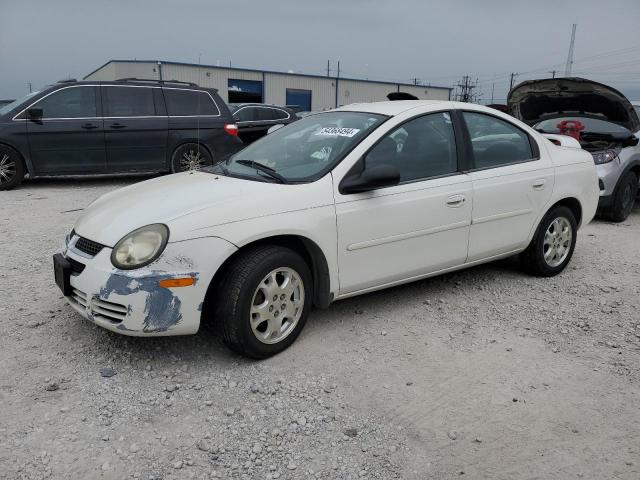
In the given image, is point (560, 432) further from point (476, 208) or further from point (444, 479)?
point (476, 208)

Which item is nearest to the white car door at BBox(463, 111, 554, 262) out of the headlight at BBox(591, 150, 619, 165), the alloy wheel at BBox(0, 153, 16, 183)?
the headlight at BBox(591, 150, 619, 165)

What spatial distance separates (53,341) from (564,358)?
3.28m

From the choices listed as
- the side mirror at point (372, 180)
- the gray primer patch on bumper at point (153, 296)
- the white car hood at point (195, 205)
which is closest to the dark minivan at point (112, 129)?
the white car hood at point (195, 205)

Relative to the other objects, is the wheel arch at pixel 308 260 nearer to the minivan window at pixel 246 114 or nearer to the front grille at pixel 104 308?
the front grille at pixel 104 308

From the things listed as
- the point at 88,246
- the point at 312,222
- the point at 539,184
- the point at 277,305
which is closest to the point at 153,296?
the point at 88,246

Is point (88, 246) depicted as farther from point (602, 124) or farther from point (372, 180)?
point (602, 124)

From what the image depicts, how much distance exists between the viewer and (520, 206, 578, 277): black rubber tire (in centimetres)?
485

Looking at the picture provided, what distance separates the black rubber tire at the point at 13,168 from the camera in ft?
28.8

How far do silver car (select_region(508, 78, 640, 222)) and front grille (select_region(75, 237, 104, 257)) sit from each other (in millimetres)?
6524

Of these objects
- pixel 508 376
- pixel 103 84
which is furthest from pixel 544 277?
pixel 103 84

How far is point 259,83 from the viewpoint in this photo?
1526 inches

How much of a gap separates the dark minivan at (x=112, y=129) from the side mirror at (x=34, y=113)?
0.05 feet

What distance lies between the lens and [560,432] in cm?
279

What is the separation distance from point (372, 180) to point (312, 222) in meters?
0.48
